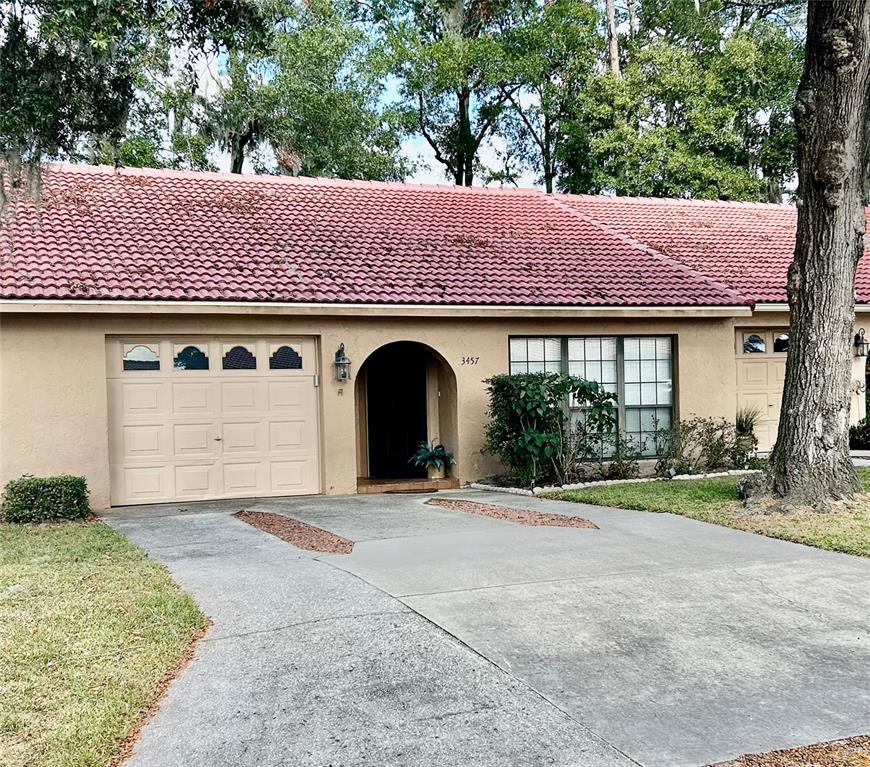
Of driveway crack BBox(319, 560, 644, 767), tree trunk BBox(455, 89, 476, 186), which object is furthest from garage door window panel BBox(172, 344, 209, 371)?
tree trunk BBox(455, 89, 476, 186)

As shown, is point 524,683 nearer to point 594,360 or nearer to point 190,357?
point 190,357

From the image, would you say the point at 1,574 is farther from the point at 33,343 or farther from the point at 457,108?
the point at 457,108

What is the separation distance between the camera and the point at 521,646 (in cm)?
529

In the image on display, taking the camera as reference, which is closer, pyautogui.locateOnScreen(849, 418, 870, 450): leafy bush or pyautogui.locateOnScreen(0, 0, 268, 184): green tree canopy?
pyautogui.locateOnScreen(0, 0, 268, 184): green tree canopy

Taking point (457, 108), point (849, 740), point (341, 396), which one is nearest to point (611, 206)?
point (341, 396)

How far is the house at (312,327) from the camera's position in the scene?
11.4 meters

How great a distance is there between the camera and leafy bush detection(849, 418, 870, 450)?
52.4ft

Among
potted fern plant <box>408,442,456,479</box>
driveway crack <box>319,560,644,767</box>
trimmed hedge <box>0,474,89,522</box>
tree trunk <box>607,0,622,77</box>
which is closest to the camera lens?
driveway crack <box>319,560,644,767</box>

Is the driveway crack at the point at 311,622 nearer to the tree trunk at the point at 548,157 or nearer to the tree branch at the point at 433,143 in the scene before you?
the tree branch at the point at 433,143

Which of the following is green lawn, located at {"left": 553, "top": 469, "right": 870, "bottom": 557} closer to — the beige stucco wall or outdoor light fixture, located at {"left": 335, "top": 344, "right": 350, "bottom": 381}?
the beige stucco wall

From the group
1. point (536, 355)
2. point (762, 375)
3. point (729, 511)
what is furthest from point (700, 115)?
point (729, 511)

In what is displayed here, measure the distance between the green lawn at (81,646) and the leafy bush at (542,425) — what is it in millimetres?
6048

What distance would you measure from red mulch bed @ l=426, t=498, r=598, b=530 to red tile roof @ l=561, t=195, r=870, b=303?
691 centimetres

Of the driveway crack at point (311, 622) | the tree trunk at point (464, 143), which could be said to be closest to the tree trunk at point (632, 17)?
the tree trunk at point (464, 143)
